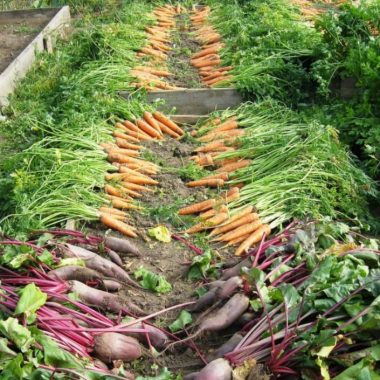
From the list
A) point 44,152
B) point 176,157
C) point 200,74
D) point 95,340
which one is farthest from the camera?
point 200,74

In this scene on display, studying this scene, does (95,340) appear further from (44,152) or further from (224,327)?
(44,152)

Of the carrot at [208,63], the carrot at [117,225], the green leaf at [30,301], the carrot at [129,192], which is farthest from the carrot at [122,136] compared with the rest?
the green leaf at [30,301]

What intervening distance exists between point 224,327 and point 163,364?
39 centimetres

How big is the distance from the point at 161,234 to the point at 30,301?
4.88 feet

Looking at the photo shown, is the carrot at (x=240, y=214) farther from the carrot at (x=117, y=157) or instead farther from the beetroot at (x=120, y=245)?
the carrot at (x=117, y=157)

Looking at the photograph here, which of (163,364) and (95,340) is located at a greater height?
(95,340)

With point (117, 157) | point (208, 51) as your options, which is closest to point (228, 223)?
point (117, 157)

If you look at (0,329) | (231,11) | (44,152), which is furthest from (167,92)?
(0,329)

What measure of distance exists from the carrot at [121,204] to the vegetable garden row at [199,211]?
0.06 feet

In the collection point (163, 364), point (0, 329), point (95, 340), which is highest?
point (0, 329)

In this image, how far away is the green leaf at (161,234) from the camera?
14.3 feet

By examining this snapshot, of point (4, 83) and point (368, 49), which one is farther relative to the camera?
point (4, 83)

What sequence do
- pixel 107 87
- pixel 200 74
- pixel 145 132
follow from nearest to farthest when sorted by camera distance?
pixel 145 132
pixel 107 87
pixel 200 74

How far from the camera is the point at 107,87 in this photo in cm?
638
